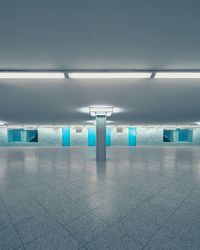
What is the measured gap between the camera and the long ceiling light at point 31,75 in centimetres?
347

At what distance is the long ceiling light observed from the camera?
137 inches

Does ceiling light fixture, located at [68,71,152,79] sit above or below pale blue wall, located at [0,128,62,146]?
above

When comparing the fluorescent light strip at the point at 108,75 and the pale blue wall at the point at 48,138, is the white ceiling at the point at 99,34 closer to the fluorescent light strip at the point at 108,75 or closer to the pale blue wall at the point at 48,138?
the fluorescent light strip at the point at 108,75

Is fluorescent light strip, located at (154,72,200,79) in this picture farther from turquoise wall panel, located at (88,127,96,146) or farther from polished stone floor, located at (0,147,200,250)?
turquoise wall panel, located at (88,127,96,146)

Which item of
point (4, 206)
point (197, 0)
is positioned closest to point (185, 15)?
point (197, 0)

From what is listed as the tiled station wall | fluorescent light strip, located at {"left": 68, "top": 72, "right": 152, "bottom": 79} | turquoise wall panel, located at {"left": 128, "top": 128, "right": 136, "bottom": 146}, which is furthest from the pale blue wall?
fluorescent light strip, located at {"left": 68, "top": 72, "right": 152, "bottom": 79}

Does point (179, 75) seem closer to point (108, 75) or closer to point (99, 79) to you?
point (108, 75)

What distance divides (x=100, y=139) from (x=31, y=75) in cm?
647

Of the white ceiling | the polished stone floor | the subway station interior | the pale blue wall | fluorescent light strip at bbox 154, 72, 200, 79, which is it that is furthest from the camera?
the pale blue wall

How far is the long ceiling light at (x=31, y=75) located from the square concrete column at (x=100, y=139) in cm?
585

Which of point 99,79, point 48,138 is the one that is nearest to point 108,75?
point 99,79

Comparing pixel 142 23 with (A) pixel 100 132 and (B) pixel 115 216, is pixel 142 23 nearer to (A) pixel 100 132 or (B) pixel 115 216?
(B) pixel 115 216

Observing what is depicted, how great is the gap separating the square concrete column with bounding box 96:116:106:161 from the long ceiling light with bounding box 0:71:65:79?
5.85 m

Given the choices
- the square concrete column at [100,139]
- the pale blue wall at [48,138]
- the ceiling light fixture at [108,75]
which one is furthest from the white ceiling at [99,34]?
the pale blue wall at [48,138]
